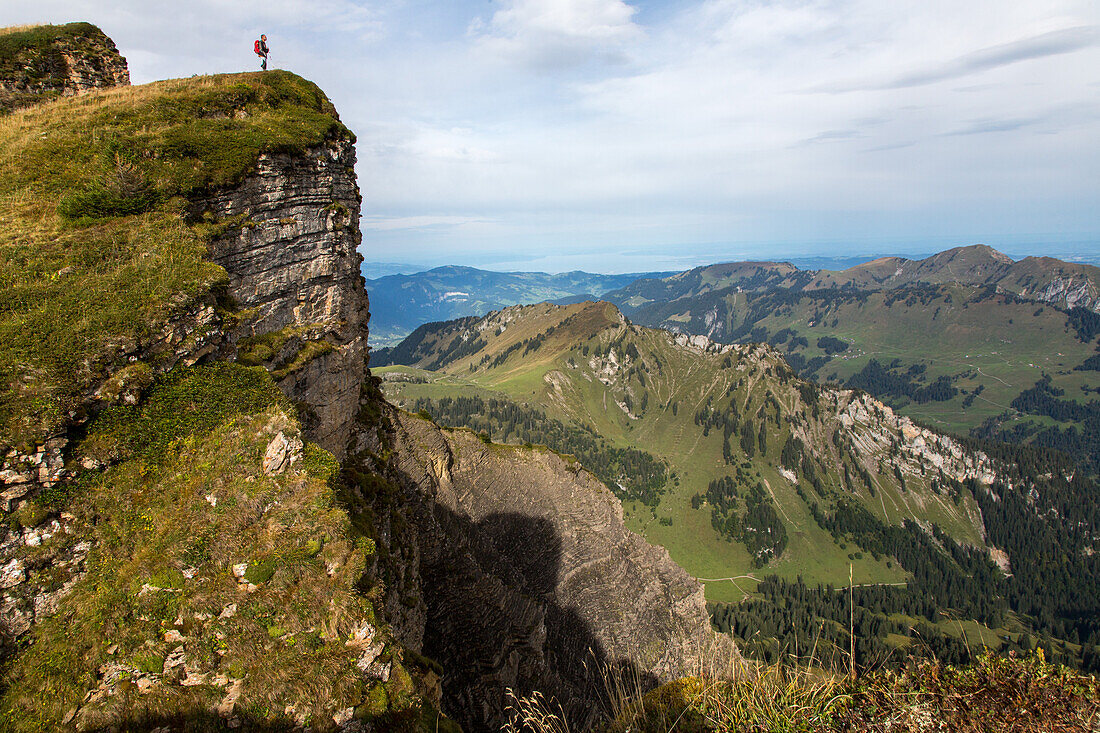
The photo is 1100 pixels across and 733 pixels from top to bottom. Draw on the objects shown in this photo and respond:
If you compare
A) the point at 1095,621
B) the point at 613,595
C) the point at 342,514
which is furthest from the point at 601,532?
the point at 1095,621

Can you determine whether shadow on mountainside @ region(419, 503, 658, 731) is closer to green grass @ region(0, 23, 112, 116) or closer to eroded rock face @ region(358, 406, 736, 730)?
eroded rock face @ region(358, 406, 736, 730)

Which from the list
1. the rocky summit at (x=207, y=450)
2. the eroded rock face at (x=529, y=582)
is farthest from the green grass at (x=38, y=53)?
the eroded rock face at (x=529, y=582)

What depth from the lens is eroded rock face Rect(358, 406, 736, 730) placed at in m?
25.4

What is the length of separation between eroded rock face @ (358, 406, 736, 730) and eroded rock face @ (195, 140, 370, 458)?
16.0ft

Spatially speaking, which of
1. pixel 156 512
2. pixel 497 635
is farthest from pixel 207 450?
pixel 497 635

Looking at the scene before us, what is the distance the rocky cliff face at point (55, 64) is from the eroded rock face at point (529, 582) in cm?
2795

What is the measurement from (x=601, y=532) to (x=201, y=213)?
35.4 meters

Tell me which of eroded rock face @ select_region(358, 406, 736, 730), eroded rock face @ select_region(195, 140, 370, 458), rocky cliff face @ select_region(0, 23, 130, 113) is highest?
rocky cliff face @ select_region(0, 23, 130, 113)

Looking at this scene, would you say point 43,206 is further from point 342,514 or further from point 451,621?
point 451,621

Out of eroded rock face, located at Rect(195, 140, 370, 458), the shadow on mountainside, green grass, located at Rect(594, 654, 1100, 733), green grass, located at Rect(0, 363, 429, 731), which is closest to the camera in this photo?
green grass, located at Rect(594, 654, 1100, 733)

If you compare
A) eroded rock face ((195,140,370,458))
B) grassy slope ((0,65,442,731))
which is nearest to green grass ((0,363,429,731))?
grassy slope ((0,65,442,731))

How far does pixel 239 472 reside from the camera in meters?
13.7

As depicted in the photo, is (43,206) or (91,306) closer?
(91,306)

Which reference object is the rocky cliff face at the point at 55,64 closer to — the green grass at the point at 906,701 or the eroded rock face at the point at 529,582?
the eroded rock face at the point at 529,582
